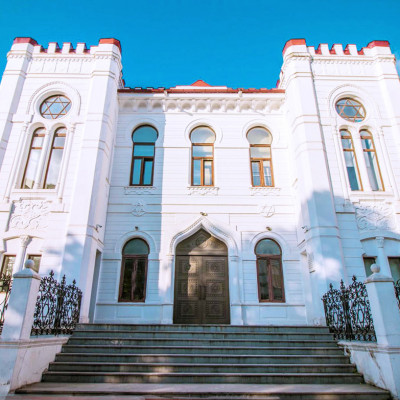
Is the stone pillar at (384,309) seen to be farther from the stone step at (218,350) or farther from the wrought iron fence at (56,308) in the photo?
the wrought iron fence at (56,308)

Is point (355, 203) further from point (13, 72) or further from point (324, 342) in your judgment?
point (13, 72)

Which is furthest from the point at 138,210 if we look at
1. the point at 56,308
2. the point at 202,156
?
the point at 56,308

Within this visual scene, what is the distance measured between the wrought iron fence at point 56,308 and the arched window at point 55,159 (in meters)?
3.85

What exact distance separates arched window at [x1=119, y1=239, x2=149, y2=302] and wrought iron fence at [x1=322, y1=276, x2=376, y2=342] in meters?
5.51

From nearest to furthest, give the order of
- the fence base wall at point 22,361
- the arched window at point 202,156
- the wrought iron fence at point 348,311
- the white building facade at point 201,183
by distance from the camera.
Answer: the fence base wall at point 22,361, the wrought iron fence at point 348,311, the white building facade at point 201,183, the arched window at point 202,156

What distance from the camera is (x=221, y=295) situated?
10.3m

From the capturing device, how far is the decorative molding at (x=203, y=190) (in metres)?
11.3

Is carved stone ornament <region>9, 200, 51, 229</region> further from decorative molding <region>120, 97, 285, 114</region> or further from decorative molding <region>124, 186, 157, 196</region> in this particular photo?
decorative molding <region>120, 97, 285, 114</region>

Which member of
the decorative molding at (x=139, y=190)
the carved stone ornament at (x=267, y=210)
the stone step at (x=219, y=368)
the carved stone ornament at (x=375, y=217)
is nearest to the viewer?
the stone step at (x=219, y=368)

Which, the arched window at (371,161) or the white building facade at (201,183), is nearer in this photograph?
the white building facade at (201,183)

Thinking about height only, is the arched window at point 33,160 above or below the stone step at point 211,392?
above

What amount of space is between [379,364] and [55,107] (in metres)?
12.2

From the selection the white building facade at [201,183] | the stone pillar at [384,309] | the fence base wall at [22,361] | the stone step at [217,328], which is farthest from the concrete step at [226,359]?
the white building facade at [201,183]

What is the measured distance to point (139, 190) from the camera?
11.3 m
